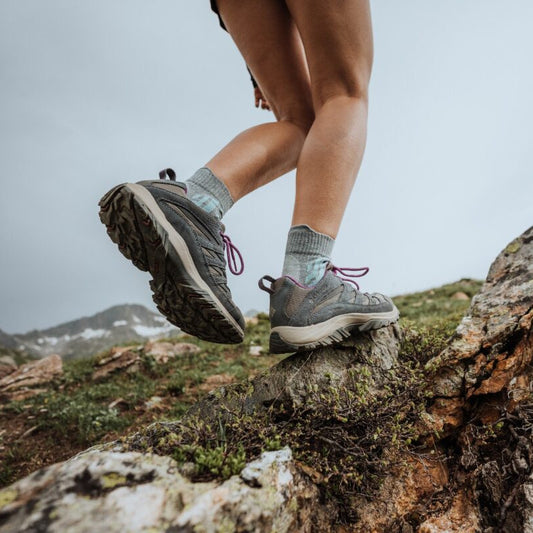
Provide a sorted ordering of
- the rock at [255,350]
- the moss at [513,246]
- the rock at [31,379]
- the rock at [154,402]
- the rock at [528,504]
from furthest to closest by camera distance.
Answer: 1. the rock at [255,350]
2. the rock at [31,379]
3. the rock at [154,402]
4. the moss at [513,246]
5. the rock at [528,504]

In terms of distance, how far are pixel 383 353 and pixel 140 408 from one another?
3.25m

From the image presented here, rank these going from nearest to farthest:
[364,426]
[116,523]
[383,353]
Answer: [116,523], [364,426], [383,353]

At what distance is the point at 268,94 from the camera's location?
2.26 metres

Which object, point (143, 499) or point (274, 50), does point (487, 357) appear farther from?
point (274, 50)

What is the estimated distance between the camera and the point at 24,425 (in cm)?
399

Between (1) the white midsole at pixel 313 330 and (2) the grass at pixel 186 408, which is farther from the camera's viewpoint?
(1) the white midsole at pixel 313 330

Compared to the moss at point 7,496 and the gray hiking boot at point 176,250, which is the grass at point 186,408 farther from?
the gray hiking boot at point 176,250

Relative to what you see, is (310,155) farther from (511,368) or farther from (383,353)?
(511,368)

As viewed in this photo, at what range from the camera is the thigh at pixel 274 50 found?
202 centimetres

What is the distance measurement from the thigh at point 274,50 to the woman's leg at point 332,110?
241 millimetres

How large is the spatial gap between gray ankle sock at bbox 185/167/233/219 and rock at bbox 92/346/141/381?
460cm

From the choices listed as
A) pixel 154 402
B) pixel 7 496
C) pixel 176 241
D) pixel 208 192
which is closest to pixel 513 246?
pixel 208 192

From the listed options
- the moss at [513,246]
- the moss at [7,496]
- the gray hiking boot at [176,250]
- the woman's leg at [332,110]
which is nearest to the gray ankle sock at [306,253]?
the woman's leg at [332,110]

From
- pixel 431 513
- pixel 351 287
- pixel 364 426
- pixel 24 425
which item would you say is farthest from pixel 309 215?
pixel 24 425
